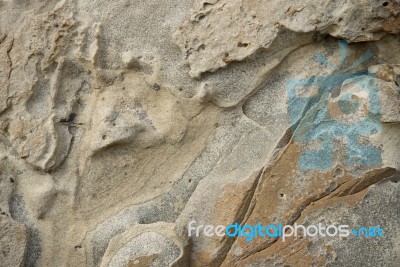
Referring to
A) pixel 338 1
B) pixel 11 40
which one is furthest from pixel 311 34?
pixel 11 40

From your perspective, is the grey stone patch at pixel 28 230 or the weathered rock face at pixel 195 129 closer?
the weathered rock face at pixel 195 129

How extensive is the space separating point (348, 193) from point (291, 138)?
260 mm

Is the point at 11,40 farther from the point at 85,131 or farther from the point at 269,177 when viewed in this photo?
the point at 269,177

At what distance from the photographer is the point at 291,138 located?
6.35ft

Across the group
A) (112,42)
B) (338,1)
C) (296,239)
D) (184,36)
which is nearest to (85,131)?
(112,42)

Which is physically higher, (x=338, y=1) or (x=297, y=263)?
(x=338, y=1)

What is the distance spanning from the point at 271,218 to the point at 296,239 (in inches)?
4.1

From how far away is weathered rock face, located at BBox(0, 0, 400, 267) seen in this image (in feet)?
6.12

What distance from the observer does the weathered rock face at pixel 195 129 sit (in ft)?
6.12

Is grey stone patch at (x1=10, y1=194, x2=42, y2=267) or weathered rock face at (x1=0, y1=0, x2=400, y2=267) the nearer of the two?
weathered rock face at (x1=0, y1=0, x2=400, y2=267)

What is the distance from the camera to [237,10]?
1.96 metres

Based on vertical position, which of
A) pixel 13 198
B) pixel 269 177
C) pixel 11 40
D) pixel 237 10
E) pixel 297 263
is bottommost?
pixel 297 263

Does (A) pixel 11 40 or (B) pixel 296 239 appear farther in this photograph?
(A) pixel 11 40

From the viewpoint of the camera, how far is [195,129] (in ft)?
6.59
